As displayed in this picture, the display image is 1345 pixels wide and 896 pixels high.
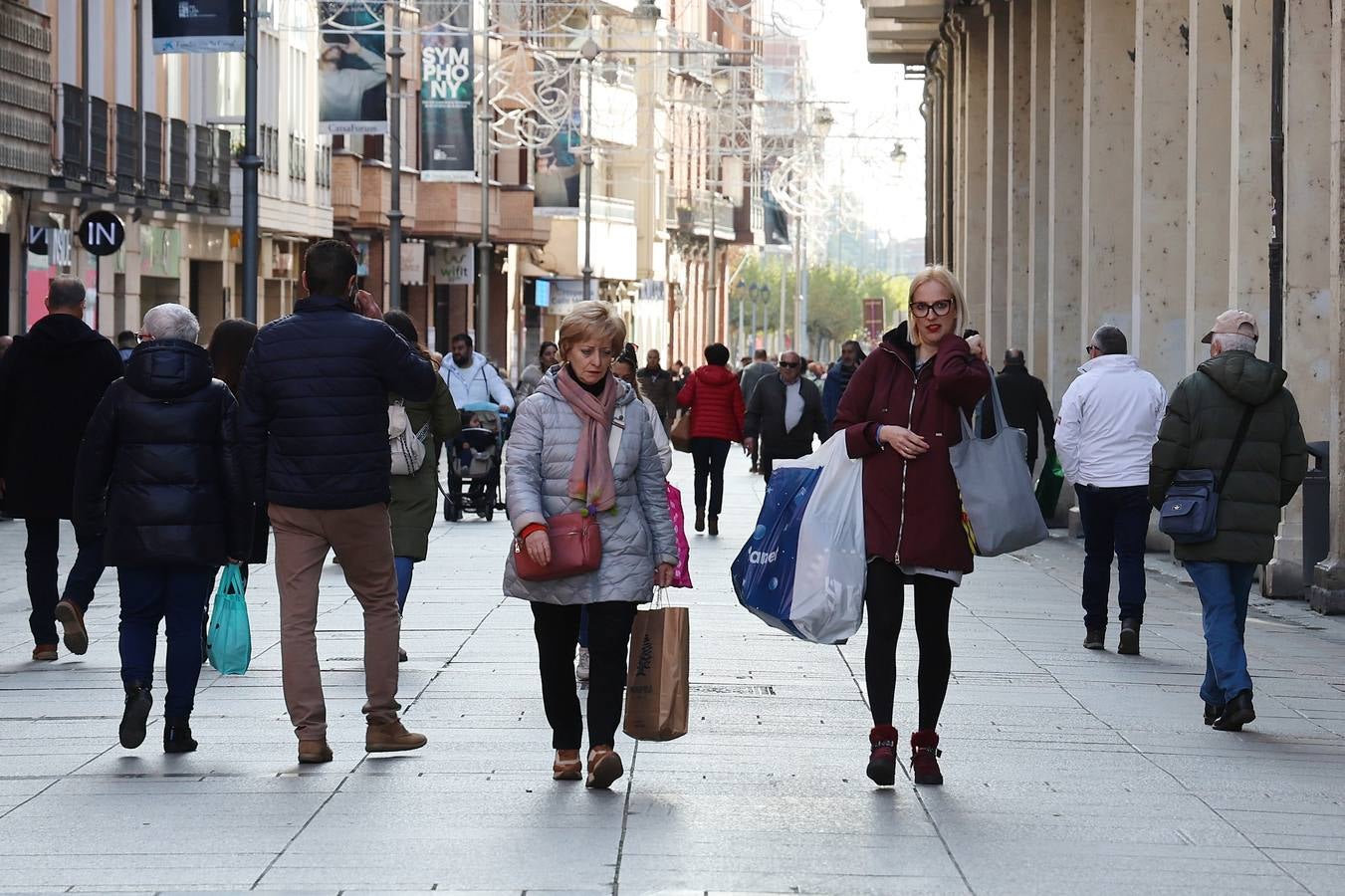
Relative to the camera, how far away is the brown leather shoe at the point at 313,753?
927 centimetres

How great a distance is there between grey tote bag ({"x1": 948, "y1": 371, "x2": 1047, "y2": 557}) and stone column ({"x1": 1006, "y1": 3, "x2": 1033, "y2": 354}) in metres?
25.0

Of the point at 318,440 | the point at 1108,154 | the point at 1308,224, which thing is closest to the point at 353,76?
the point at 1108,154

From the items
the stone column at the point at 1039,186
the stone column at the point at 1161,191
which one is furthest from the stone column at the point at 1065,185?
the stone column at the point at 1161,191

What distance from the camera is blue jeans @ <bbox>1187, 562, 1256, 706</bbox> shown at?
10.6 meters

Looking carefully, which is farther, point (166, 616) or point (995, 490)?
point (166, 616)

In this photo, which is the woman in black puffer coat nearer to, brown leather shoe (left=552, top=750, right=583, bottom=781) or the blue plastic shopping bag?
brown leather shoe (left=552, top=750, right=583, bottom=781)

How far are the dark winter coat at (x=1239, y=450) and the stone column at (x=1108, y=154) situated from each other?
15630 millimetres

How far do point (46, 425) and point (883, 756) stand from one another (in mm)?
5793

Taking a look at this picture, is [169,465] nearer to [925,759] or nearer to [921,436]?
[921,436]

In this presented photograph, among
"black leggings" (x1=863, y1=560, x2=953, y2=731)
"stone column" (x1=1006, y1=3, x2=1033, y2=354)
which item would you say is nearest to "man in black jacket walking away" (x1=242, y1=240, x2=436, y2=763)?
"black leggings" (x1=863, y1=560, x2=953, y2=731)

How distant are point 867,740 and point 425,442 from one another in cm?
358

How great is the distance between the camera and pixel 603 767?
861 centimetres

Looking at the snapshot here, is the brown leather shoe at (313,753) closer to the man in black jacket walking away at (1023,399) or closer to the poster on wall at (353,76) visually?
the man in black jacket walking away at (1023,399)

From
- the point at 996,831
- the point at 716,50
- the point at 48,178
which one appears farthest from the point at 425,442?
the point at 716,50
